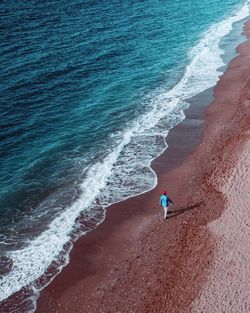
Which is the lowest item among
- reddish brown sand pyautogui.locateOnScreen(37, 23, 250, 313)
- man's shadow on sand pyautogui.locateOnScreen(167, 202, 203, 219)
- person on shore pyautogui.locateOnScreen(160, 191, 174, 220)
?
man's shadow on sand pyautogui.locateOnScreen(167, 202, 203, 219)

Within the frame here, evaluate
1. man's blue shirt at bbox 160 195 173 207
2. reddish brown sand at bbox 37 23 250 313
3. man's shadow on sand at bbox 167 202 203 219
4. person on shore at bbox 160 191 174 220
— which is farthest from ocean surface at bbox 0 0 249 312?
man's blue shirt at bbox 160 195 173 207

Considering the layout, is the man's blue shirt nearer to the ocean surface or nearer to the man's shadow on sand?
the man's shadow on sand

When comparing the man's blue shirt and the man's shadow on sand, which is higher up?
the man's blue shirt

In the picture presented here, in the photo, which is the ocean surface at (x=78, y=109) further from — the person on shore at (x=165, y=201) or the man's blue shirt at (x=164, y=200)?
the man's blue shirt at (x=164, y=200)

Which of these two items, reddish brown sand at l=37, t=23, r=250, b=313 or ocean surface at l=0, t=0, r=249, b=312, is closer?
reddish brown sand at l=37, t=23, r=250, b=313

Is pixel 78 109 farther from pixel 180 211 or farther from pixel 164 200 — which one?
pixel 164 200
